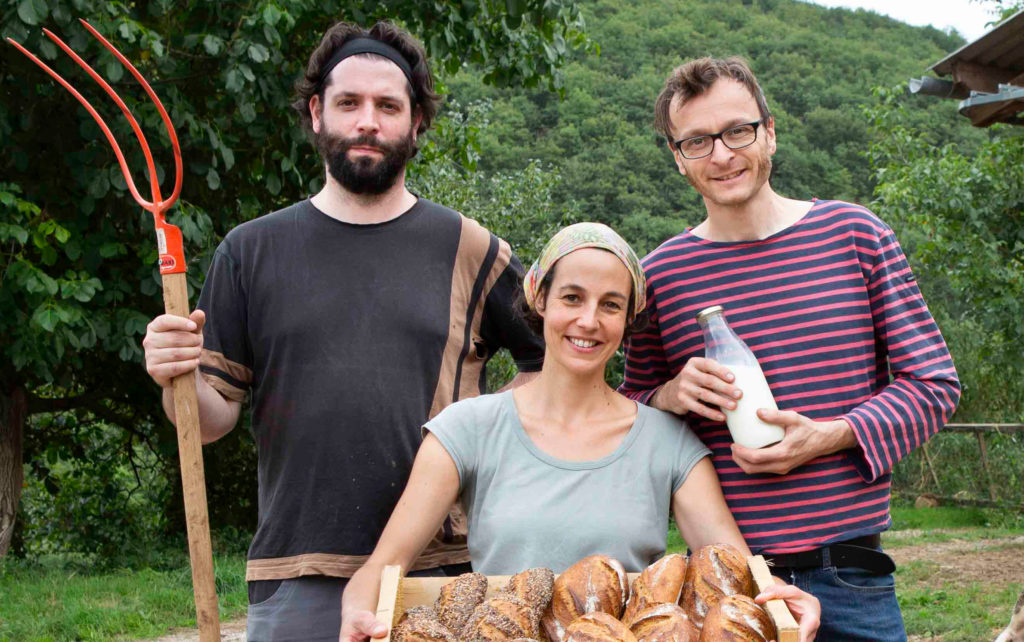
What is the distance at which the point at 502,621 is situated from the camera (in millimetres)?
1799

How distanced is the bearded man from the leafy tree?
3.30 metres

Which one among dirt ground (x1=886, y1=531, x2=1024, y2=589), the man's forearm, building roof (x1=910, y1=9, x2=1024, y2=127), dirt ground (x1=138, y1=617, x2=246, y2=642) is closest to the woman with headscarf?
the man's forearm

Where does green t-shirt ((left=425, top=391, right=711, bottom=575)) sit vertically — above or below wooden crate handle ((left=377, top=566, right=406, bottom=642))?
above

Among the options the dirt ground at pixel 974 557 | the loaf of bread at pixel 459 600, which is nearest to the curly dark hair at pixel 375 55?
the loaf of bread at pixel 459 600

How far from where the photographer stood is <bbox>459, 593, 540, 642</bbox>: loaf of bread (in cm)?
178

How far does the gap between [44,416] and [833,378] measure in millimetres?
9929

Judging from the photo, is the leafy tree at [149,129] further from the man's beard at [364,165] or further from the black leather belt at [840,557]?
the black leather belt at [840,557]

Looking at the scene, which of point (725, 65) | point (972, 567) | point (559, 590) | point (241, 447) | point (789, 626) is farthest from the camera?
point (241, 447)

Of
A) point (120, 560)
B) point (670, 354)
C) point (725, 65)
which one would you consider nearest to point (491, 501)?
point (670, 354)

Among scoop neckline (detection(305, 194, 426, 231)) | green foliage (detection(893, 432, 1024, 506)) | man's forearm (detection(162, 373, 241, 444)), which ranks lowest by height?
green foliage (detection(893, 432, 1024, 506))

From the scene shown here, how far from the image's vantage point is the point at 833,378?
2332 millimetres

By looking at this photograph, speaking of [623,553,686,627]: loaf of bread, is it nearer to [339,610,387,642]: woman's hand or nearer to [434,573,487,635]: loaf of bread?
[434,573,487,635]: loaf of bread

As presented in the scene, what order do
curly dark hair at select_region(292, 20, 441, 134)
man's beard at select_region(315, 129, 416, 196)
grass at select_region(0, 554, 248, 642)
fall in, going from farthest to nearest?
grass at select_region(0, 554, 248, 642) < curly dark hair at select_region(292, 20, 441, 134) < man's beard at select_region(315, 129, 416, 196)

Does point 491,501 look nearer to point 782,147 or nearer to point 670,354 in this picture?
point 670,354
